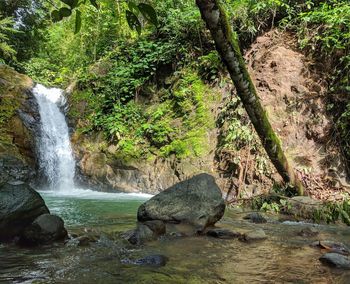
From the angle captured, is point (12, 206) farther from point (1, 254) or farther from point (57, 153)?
point (57, 153)

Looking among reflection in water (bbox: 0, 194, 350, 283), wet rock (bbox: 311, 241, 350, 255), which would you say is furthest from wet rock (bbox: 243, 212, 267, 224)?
wet rock (bbox: 311, 241, 350, 255)

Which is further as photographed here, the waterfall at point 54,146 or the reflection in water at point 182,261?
the waterfall at point 54,146

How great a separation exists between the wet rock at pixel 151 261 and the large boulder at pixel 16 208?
5.06ft

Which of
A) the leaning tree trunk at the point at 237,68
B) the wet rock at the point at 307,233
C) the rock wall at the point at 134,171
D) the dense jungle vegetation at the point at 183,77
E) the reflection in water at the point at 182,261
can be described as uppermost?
the dense jungle vegetation at the point at 183,77

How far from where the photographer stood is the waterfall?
1131 centimetres

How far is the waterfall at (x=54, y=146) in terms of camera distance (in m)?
11.3

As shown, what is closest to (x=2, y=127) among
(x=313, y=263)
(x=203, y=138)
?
(x=203, y=138)

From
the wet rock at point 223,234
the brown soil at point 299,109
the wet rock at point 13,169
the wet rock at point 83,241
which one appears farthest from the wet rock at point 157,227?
the wet rock at point 13,169

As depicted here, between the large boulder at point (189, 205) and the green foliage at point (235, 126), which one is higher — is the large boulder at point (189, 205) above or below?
below

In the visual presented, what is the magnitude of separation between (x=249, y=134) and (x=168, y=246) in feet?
16.3

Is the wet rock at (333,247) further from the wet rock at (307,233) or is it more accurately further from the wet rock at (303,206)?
the wet rock at (303,206)

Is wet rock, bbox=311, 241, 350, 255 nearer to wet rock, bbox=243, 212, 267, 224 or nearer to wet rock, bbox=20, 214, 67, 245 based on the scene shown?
wet rock, bbox=243, 212, 267, 224

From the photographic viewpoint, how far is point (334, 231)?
5.72 metres

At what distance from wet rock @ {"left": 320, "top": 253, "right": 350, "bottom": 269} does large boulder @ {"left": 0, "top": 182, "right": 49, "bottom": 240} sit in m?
3.40
